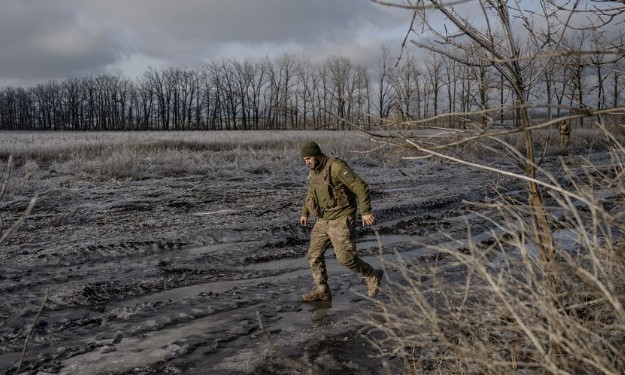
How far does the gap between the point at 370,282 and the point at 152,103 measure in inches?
3848

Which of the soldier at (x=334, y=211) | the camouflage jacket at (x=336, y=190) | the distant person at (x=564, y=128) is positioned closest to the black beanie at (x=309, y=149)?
the soldier at (x=334, y=211)

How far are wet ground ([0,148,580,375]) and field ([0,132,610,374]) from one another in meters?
0.02

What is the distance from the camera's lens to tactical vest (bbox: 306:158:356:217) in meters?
6.16

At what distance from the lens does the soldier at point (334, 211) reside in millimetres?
6094

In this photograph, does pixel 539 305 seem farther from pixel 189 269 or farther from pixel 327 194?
pixel 189 269

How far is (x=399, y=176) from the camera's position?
60.3 feet

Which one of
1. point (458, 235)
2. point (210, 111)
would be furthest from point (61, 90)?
point (458, 235)

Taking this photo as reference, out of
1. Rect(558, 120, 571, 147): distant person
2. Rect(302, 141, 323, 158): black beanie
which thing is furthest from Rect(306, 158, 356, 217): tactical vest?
Rect(558, 120, 571, 147): distant person

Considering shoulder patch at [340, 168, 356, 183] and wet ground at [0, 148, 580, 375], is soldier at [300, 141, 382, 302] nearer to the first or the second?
shoulder patch at [340, 168, 356, 183]

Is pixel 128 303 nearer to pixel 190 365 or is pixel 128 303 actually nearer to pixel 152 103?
pixel 190 365

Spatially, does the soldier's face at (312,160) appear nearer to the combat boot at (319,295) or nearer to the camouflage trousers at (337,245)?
the camouflage trousers at (337,245)

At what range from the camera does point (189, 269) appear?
7.59m

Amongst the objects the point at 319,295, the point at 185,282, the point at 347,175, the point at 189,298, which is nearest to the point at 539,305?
the point at 347,175

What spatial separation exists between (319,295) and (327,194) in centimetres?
124
